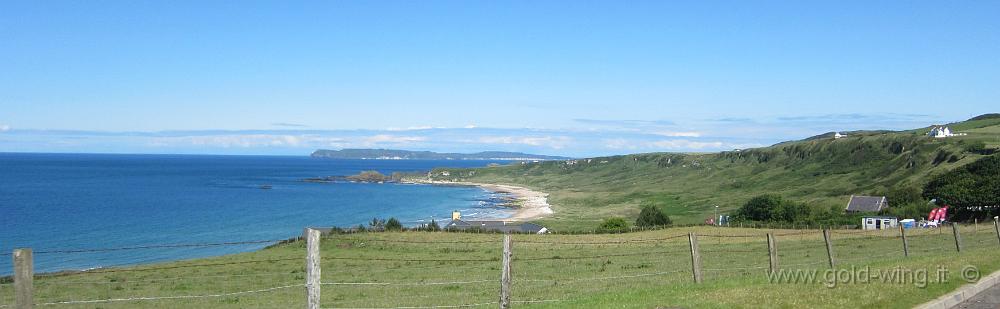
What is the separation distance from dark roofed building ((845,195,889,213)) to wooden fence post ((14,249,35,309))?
10253 cm

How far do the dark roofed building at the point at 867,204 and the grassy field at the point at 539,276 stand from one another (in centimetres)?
4862

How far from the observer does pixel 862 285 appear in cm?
1418

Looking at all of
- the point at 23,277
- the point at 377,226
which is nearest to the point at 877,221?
the point at 377,226

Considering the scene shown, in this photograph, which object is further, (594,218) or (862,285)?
(594,218)

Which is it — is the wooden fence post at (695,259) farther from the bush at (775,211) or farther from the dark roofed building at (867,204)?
the dark roofed building at (867,204)

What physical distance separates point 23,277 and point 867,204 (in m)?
106

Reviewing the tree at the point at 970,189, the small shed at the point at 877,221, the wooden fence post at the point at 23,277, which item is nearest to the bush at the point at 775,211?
the small shed at the point at 877,221

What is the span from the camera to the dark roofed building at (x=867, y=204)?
98.4 m

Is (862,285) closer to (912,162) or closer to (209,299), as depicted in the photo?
(209,299)

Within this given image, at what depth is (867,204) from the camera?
100125 millimetres

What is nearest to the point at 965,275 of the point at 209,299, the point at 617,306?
the point at 617,306

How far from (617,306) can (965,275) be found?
827cm

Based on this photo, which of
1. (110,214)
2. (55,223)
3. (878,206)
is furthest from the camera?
(110,214)

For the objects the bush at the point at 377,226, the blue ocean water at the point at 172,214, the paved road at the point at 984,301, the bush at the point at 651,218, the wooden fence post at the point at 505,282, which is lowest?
the blue ocean water at the point at 172,214
